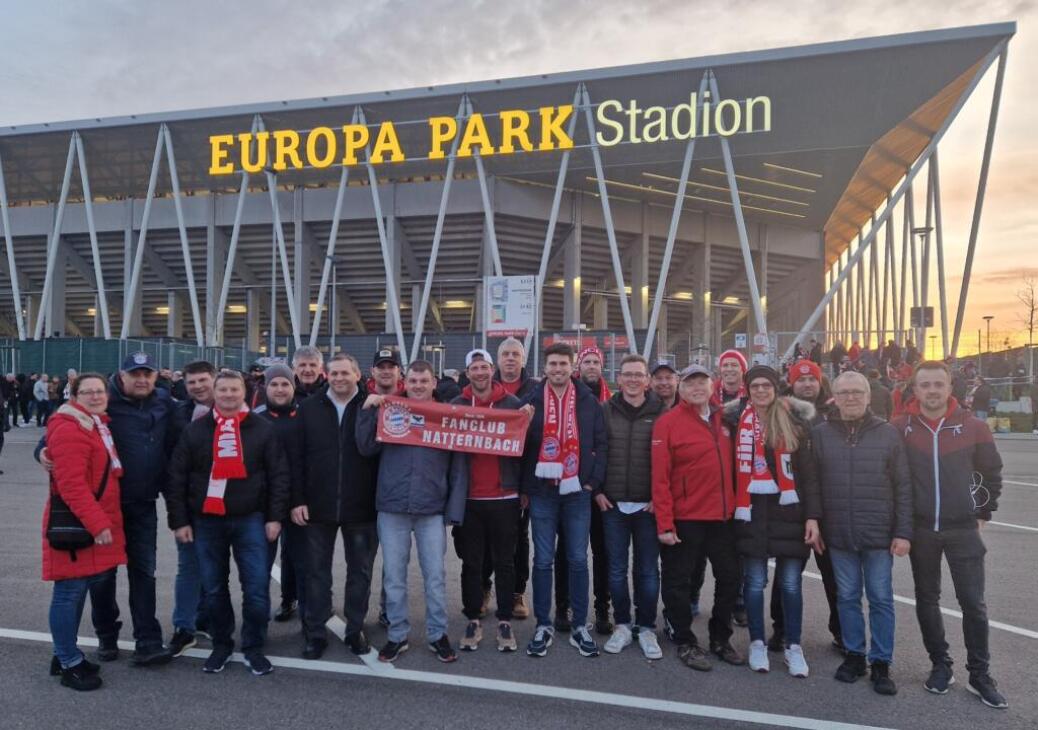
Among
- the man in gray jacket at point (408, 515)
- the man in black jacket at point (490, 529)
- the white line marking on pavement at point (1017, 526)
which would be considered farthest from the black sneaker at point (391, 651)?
the white line marking on pavement at point (1017, 526)

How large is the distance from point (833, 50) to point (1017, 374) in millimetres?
12089

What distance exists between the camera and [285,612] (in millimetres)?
5273

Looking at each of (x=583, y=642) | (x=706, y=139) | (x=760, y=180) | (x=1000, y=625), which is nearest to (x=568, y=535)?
(x=583, y=642)

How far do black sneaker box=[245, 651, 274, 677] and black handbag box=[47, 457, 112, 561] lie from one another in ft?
3.78

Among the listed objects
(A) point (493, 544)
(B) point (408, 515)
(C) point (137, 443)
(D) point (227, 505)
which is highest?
(C) point (137, 443)

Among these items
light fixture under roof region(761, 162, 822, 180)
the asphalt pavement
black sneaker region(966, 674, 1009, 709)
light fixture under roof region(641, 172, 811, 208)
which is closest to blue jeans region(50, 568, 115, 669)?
the asphalt pavement

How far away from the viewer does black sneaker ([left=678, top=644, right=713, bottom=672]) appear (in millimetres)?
4324

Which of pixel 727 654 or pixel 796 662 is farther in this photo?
pixel 727 654

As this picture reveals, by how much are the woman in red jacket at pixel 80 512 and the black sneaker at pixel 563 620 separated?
2.84 metres

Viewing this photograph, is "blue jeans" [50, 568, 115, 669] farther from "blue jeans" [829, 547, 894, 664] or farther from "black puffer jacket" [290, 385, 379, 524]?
"blue jeans" [829, 547, 894, 664]

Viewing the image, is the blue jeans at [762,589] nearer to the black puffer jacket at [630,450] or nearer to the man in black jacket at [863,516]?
the man in black jacket at [863,516]

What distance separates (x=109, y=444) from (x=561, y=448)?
278 cm

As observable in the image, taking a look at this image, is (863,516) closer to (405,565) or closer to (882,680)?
(882,680)

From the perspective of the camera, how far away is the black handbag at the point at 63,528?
13.1 ft
